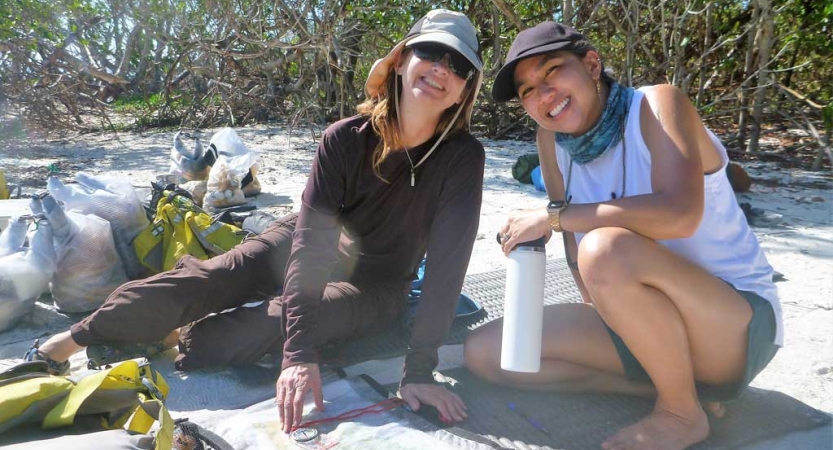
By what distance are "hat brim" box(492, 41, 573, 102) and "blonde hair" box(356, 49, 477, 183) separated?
0.19 m

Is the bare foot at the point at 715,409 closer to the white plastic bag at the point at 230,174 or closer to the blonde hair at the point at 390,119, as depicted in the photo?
the blonde hair at the point at 390,119

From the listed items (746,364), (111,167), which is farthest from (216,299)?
(111,167)

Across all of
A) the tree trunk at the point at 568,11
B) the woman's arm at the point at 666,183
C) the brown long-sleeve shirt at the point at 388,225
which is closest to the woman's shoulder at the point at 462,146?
the brown long-sleeve shirt at the point at 388,225

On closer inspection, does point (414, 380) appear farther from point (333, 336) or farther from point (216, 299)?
point (216, 299)

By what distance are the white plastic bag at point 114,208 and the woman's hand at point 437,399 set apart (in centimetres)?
175

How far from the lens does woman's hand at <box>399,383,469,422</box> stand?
2.01 meters

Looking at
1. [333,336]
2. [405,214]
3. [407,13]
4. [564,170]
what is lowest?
[333,336]

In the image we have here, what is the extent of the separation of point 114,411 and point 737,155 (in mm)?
6134

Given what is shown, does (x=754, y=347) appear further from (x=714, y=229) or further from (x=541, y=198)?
(x=541, y=198)

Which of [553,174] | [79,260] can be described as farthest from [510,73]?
[79,260]

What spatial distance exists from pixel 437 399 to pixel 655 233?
0.80 meters

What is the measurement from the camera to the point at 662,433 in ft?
6.00

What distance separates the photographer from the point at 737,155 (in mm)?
6379

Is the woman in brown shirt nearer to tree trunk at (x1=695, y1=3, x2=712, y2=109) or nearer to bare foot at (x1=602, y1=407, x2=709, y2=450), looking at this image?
bare foot at (x1=602, y1=407, x2=709, y2=450)
